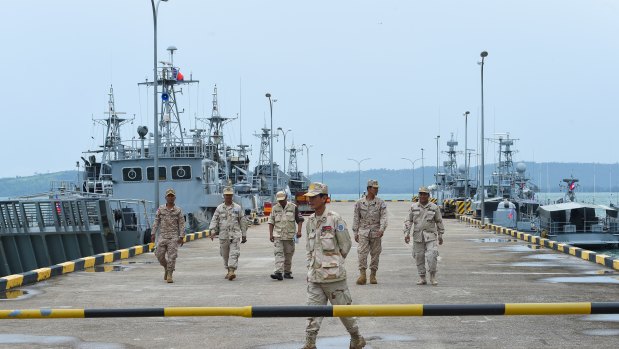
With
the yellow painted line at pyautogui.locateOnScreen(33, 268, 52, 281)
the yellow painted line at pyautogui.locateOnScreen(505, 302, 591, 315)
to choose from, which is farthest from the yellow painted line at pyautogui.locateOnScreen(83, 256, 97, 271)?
the yellow painted line at pyautogui.locateOnScreen(505, 302, 591, 315)

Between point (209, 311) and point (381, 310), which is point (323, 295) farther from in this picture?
point (381, 310)

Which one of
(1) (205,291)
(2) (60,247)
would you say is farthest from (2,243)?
(1) (205,291)

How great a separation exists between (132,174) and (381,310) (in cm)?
3722

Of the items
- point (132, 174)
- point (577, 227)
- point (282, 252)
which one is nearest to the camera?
point (282, 252)

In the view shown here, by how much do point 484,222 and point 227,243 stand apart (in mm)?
30225

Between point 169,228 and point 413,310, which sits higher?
point 169,228

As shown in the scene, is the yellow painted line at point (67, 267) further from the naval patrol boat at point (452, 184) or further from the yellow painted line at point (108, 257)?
the naval patrol boat at point (452, 184)

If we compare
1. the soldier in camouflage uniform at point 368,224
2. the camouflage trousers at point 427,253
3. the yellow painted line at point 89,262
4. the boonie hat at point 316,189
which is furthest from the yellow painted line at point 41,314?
the yellow painted line at point 89,262

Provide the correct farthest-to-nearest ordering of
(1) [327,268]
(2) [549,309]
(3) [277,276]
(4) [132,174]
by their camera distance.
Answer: (4) [132,174], (3) [277,276], (1) [327,268], (2) [549,309]

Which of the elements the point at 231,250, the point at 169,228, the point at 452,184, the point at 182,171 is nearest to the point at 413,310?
the point at 169,228

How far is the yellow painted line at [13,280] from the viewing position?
634 inches

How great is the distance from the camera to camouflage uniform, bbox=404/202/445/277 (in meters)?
16.1

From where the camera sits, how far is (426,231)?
1617cm

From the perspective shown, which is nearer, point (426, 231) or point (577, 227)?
point (426, 231)
